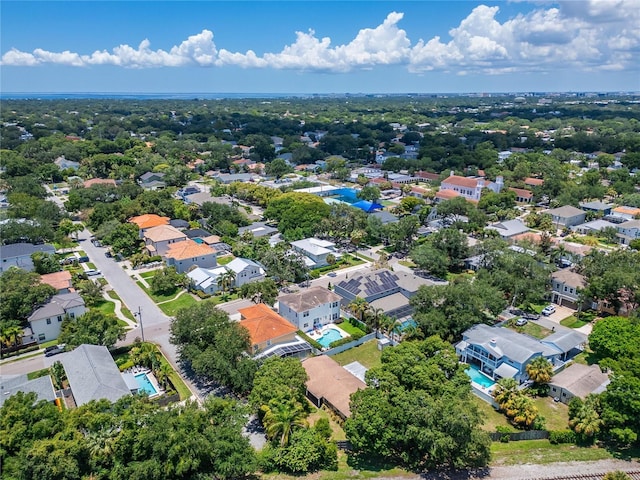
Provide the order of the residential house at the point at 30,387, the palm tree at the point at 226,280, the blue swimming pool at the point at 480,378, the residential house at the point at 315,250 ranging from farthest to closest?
the residential house at the point at 315,250
the palm tree at the point at 226,280
the blue swimming pool at the point at 480,378
the residential house at the point at 30,387

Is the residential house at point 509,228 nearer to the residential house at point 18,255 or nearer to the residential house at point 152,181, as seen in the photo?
the residential house at point 18,255

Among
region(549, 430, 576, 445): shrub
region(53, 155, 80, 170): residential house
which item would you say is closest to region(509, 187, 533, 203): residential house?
region(549, 430, 576, 445): shrub

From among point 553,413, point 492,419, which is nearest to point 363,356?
point 492,419

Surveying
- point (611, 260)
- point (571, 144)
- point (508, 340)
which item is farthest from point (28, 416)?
point (571, 144)

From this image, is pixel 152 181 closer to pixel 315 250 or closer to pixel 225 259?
pixel 225 259

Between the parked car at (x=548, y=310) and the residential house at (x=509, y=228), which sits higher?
the residential house at (x=509, y=228)

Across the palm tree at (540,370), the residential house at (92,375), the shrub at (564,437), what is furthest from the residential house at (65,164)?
the shrub at (564,437)
